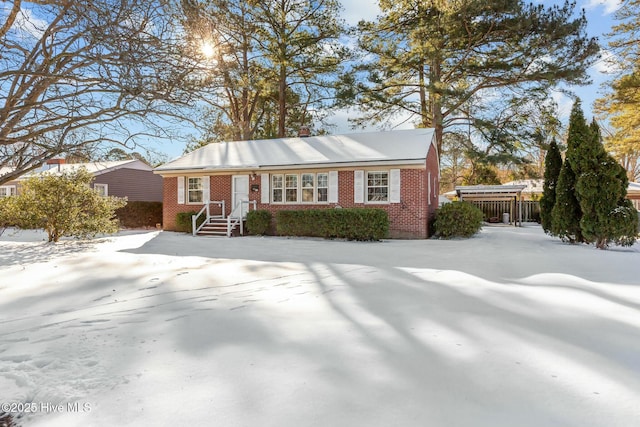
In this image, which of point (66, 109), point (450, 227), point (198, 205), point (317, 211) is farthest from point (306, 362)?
point (198, 205)

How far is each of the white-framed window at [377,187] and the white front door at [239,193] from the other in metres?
5.15

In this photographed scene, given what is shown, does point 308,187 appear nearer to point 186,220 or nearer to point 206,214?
point 206,214

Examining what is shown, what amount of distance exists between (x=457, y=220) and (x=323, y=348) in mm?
11031

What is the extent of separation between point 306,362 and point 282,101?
2227 cm

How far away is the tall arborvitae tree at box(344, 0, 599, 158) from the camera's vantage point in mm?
16859

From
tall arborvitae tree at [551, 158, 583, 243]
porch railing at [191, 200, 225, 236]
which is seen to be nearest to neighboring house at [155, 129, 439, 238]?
porch railing at [191, 200, 225, 236]

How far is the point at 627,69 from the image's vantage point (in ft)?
59.4

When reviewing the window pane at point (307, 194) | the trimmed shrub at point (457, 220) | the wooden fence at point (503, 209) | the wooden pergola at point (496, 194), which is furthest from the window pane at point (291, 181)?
the wooden fence at point (503, 209)

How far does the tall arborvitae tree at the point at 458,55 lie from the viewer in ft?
55.3

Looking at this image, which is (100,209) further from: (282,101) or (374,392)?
(282,101)

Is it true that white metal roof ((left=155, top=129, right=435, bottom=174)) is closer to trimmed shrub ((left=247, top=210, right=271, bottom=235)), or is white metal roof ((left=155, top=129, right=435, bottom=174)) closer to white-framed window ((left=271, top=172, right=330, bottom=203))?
white-framed window ((left=271, top=172, right=330, bottom=203))

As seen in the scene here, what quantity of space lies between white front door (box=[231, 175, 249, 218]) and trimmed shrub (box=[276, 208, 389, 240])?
2.37 meters

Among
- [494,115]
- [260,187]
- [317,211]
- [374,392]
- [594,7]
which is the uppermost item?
[594,7]

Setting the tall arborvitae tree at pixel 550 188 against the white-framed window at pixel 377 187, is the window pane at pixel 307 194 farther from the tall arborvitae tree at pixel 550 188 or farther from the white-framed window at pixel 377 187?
the tall arborvitae tree at pixel 550 188
